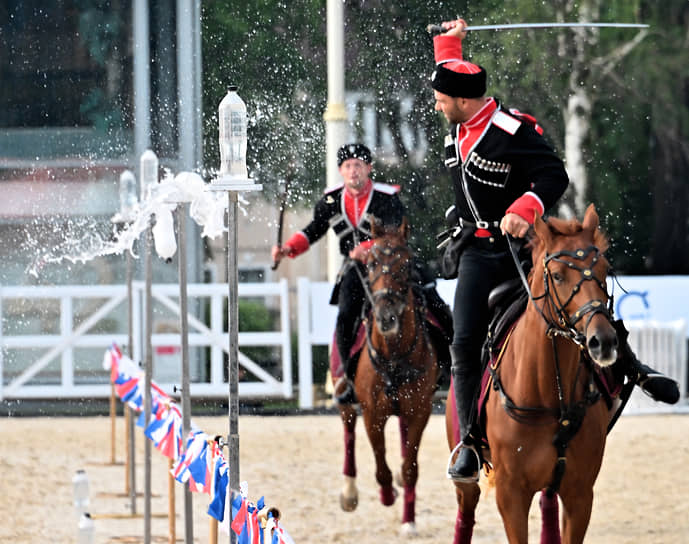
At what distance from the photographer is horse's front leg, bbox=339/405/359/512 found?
25.6 feet

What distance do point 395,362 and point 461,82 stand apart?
7.85ft

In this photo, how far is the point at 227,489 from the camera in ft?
16.6

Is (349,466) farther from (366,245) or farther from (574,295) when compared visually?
(574,295)

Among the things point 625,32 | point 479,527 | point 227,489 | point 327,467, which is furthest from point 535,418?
point 625,32

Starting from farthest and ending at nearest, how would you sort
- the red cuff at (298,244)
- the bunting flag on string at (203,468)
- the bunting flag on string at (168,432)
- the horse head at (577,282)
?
the red cuff at (298,244), the bunting flag on string at (168,432), the bunting flag on string at (203,468), the horse head at (577,282)

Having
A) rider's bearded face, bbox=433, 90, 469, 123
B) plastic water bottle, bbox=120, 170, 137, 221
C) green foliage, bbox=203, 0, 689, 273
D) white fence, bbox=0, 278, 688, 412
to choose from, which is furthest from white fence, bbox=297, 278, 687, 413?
rider's bearded face, bbox=433, 90, 469, 123

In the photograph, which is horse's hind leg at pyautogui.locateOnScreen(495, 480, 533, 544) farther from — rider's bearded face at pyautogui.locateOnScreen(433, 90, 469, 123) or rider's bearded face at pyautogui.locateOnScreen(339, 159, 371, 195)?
rider's bearded face at pyautogui.locateOnScreen(339, 159, 371, 195)

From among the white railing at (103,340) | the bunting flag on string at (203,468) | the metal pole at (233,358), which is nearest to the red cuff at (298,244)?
the bunting flag on string at (203,468)

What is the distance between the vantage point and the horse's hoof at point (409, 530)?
24.2 feet

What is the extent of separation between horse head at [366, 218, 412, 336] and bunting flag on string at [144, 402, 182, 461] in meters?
1.17

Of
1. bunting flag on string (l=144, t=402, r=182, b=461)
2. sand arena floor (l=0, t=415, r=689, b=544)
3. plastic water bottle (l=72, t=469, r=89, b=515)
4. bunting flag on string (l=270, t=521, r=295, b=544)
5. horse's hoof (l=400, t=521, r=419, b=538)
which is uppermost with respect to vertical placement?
bunting flag on string (l=270, t=521, r=295, b=544)

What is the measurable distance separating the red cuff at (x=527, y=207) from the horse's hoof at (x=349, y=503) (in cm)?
324

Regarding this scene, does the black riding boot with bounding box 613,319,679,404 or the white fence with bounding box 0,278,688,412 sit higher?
the black riding boot with bounding box 613,319,679,404

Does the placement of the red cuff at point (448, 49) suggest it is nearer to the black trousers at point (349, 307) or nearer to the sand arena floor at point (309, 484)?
the black trousers at point (349, 307)
